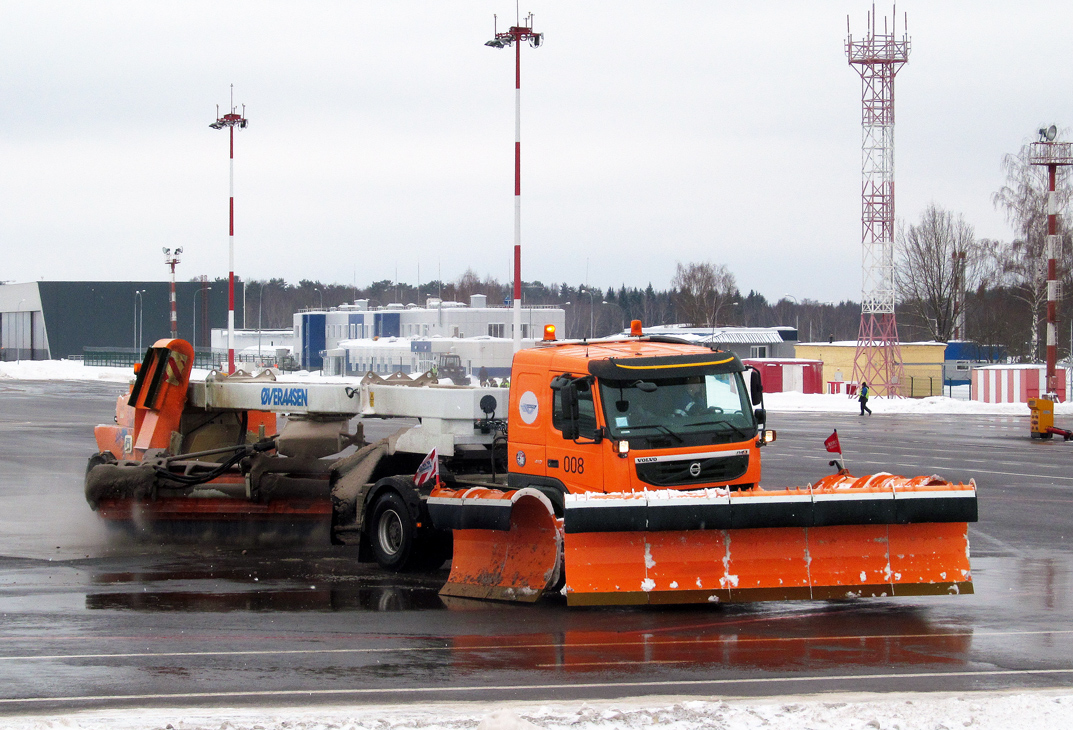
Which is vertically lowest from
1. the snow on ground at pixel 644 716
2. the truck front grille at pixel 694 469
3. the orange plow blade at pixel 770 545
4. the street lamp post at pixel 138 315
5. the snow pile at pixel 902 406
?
the snow pile at pixel 902 406

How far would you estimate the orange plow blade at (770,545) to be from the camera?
9.62 metres

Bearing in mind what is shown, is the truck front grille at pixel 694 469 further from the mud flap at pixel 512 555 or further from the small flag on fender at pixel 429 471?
the small flag on fender at pixel 429 471

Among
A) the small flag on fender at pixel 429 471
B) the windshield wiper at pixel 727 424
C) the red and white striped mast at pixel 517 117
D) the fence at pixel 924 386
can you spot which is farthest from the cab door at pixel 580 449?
the fence at pixel 924 386

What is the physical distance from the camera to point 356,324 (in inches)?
3748

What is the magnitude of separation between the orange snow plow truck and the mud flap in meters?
0.02

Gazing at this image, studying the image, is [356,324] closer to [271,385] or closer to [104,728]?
[271,385]

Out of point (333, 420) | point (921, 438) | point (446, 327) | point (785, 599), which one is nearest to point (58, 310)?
point (446, 327)

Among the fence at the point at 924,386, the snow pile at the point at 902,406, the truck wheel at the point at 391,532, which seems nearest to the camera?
the truck wheel at the point at 391,532

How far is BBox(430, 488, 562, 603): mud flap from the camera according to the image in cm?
1030

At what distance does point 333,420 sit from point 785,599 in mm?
7294

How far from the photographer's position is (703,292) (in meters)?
101

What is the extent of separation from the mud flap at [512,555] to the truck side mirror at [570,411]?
736mm

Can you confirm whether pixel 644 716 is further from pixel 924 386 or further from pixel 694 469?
pixel 924 386

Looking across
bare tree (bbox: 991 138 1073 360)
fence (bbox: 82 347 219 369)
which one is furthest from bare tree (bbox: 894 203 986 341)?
fence (bbox: 82 347 219 369)
